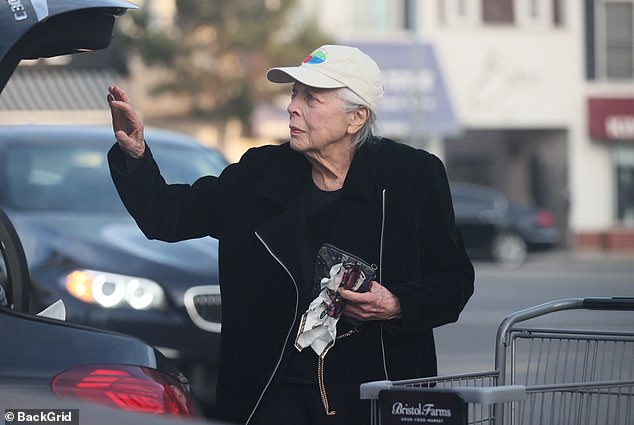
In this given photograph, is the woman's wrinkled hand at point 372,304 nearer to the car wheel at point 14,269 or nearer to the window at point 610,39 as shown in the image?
the car wheel at point 14,269

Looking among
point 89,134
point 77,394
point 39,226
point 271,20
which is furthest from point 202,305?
point 271,20

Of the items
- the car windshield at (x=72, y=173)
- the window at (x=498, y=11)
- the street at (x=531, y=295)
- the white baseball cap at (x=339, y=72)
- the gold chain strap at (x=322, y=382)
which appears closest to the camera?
the gold chain strap at (x=322, y=382)

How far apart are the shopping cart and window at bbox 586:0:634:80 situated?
2934 cm

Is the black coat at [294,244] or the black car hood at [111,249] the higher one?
the black coat at [294,244]

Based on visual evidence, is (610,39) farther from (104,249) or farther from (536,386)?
(536,386)

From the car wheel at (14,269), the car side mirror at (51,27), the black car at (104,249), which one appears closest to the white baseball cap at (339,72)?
the car side mirror at (51,27)

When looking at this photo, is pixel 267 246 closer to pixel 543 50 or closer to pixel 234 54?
pixel 234 54

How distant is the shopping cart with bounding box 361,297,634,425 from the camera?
2.83m

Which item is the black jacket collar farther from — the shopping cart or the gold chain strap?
the shopping cart

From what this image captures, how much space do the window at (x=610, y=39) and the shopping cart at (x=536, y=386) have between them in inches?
1155

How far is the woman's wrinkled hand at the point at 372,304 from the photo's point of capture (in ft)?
11.5

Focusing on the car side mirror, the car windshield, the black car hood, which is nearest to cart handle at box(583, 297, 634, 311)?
the car side mirror

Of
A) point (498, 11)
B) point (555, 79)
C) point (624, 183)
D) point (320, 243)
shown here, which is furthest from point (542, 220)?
point (320, 243)

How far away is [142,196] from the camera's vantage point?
3.84 m
